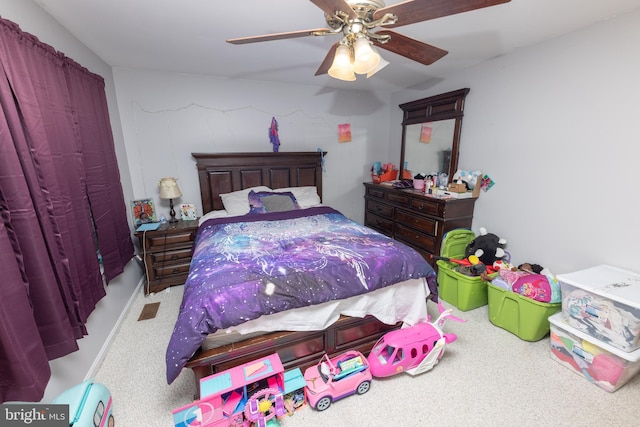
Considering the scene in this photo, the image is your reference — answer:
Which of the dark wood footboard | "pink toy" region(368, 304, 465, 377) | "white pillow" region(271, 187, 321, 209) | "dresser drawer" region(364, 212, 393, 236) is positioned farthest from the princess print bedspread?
"dresser drawer" region(364, 212, 393, 236)

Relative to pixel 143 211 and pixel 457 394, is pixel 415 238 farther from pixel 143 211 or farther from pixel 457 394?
pixel 143 211

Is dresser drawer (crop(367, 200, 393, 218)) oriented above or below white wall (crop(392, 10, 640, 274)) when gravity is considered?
below

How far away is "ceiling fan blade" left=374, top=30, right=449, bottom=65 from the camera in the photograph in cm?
139

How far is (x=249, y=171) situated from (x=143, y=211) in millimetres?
1265

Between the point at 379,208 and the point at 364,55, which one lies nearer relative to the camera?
the point at 364,55

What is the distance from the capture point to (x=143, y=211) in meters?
2.98

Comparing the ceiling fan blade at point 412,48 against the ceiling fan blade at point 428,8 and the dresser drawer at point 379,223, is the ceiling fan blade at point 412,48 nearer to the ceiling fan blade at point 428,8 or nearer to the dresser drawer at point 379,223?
the ceiling fan blade at point 428,8

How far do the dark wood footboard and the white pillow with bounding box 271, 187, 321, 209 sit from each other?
1760 millimetres

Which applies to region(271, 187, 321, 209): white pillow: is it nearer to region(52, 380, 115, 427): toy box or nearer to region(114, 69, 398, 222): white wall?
region(114, 69, 398, 222): white wall

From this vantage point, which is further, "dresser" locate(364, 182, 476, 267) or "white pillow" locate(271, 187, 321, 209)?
"white pillow" locate(271, 187, 321, 209)

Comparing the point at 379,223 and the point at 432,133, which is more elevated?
the point at 432,133

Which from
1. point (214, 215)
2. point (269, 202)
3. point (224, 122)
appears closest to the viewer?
point (214, 215)

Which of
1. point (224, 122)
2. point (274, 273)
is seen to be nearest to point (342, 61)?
point (274, 273)

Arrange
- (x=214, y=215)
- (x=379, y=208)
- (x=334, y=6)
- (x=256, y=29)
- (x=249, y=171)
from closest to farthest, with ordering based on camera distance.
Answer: (x=334, y=6), (x=256, y=29), (x=214, y=215), (x=249, y=171), (x=379, y=208)
